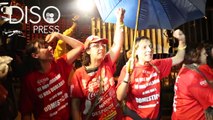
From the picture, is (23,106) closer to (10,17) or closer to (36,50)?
(36,50)

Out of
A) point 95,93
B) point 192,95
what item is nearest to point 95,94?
point 95,93

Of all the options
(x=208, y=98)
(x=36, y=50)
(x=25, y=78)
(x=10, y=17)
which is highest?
(x=10, y=17)

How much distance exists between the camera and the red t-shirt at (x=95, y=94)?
430 centimetres

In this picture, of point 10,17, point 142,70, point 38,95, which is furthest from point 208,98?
point 10,17

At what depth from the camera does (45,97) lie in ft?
13.9

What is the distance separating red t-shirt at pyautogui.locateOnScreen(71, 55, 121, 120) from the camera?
14.1 ft

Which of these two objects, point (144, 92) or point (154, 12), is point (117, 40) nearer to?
point (154, 12)

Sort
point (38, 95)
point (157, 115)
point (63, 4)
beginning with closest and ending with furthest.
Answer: point (38, 95)
point (157, 115)
point (63, 4)

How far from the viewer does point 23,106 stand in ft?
13.9

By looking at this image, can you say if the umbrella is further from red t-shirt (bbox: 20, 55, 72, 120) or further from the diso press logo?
the diso press logo

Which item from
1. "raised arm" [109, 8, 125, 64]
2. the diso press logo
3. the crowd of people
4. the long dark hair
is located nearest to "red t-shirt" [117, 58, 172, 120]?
the crowd of people

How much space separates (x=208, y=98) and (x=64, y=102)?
7.45ft

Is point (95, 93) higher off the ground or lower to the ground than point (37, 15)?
lower

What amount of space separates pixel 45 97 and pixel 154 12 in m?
2.28
